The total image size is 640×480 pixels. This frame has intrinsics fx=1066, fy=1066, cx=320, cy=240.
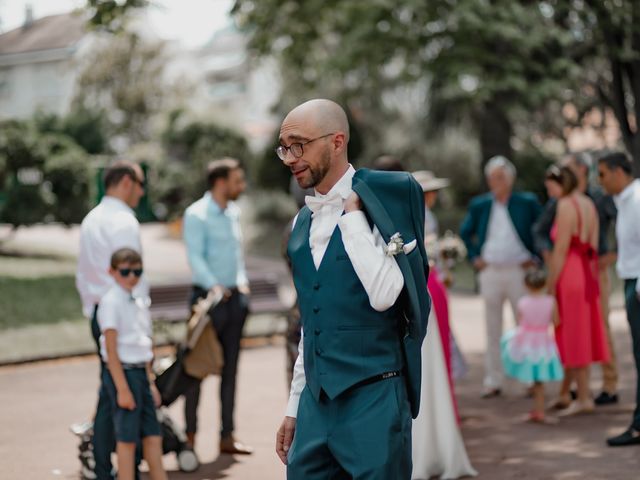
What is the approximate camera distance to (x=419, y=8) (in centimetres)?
1836

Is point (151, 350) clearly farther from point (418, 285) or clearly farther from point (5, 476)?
point (418, 285)

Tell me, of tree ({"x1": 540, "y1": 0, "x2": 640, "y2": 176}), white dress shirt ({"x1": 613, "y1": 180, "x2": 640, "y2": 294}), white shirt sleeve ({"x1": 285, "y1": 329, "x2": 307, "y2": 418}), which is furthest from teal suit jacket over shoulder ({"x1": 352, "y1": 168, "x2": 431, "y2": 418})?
tree ({"x1": 540, "y1": 0, "x2": 640, "y2": 176})

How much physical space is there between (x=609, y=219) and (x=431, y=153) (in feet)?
77.4

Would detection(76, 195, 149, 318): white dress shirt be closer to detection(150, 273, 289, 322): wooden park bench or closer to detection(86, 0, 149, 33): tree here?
detection(150, 273, 289, 322): wooden park bench

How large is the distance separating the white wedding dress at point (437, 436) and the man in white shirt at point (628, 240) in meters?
1.39

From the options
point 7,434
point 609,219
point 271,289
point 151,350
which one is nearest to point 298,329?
point 151,350

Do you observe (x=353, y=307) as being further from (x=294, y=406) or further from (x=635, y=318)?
(x=635, y=318)

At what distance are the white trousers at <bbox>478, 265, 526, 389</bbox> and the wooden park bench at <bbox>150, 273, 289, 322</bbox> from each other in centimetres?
359

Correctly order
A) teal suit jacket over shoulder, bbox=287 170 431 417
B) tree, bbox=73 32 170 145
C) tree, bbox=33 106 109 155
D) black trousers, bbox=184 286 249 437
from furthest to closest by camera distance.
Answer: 1. tree, bbox=73 32 170 145
2. tree, bbox=33 106 109 155
3. black trousers, bbox=184 286 249 437
4. teal suit jacket over shoulder, bbox=287 170 431 417

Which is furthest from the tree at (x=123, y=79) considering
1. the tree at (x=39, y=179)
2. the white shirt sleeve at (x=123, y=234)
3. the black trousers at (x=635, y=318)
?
the white shirt sleeve at (x=123, y=234)

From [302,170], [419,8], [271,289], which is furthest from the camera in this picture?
[419,8]

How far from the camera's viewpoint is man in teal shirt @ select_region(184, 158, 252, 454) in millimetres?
7867

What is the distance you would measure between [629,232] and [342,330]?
453cm

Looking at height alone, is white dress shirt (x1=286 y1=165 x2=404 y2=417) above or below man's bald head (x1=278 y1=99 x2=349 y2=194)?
below
